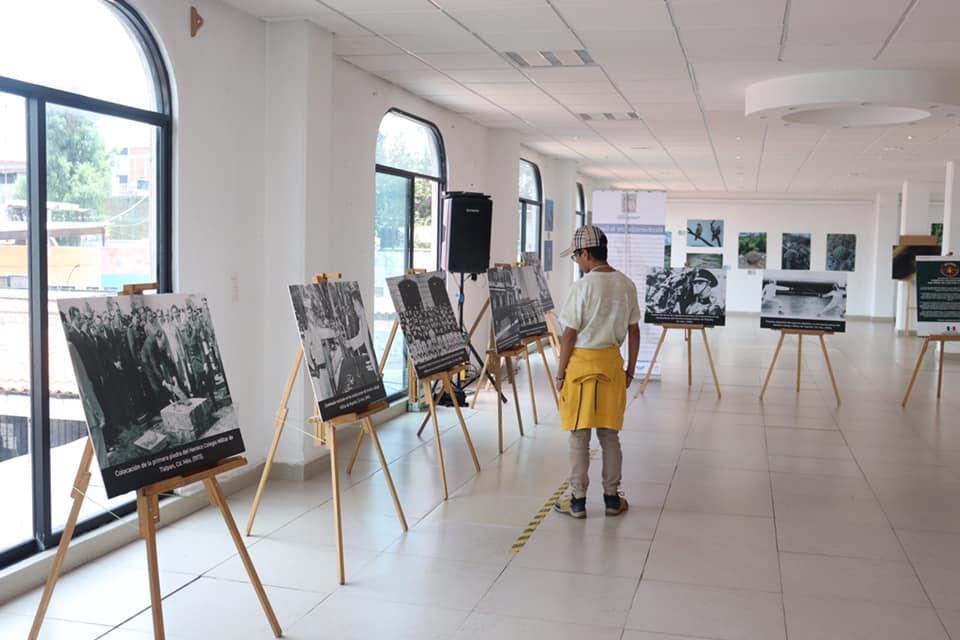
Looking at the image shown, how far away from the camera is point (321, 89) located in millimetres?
6602

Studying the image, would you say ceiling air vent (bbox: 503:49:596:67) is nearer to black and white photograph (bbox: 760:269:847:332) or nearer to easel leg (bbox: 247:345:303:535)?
easel leg (bbox: 247:345:303:535)

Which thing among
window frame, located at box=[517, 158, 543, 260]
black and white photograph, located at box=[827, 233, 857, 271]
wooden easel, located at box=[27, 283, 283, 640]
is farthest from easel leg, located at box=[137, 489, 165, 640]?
black and white photograph, located at box=[827, 233, 857, 271]

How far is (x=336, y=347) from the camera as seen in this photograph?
500 cm

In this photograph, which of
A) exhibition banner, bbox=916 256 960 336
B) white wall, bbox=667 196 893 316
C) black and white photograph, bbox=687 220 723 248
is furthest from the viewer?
black and white photograph, bbox=687 220 723 248

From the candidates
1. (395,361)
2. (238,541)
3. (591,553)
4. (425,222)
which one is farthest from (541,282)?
(238,541)

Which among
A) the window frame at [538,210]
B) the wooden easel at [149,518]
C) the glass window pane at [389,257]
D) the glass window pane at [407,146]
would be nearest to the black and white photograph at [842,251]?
the window frame at [538,210]

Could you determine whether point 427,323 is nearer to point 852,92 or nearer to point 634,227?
point 852,92

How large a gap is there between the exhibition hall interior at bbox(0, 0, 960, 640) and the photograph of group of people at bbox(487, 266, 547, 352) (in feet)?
0.16

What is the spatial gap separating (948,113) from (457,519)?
6.53 meters

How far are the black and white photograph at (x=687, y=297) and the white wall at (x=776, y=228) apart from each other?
1431 cm

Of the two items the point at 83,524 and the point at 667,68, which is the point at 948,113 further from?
the point at 83,524

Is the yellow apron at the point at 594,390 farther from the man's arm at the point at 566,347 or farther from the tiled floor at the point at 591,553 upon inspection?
the tiled floor at the point at 591,553

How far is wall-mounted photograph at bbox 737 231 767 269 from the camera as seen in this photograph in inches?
992

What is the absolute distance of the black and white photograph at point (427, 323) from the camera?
6254mm
